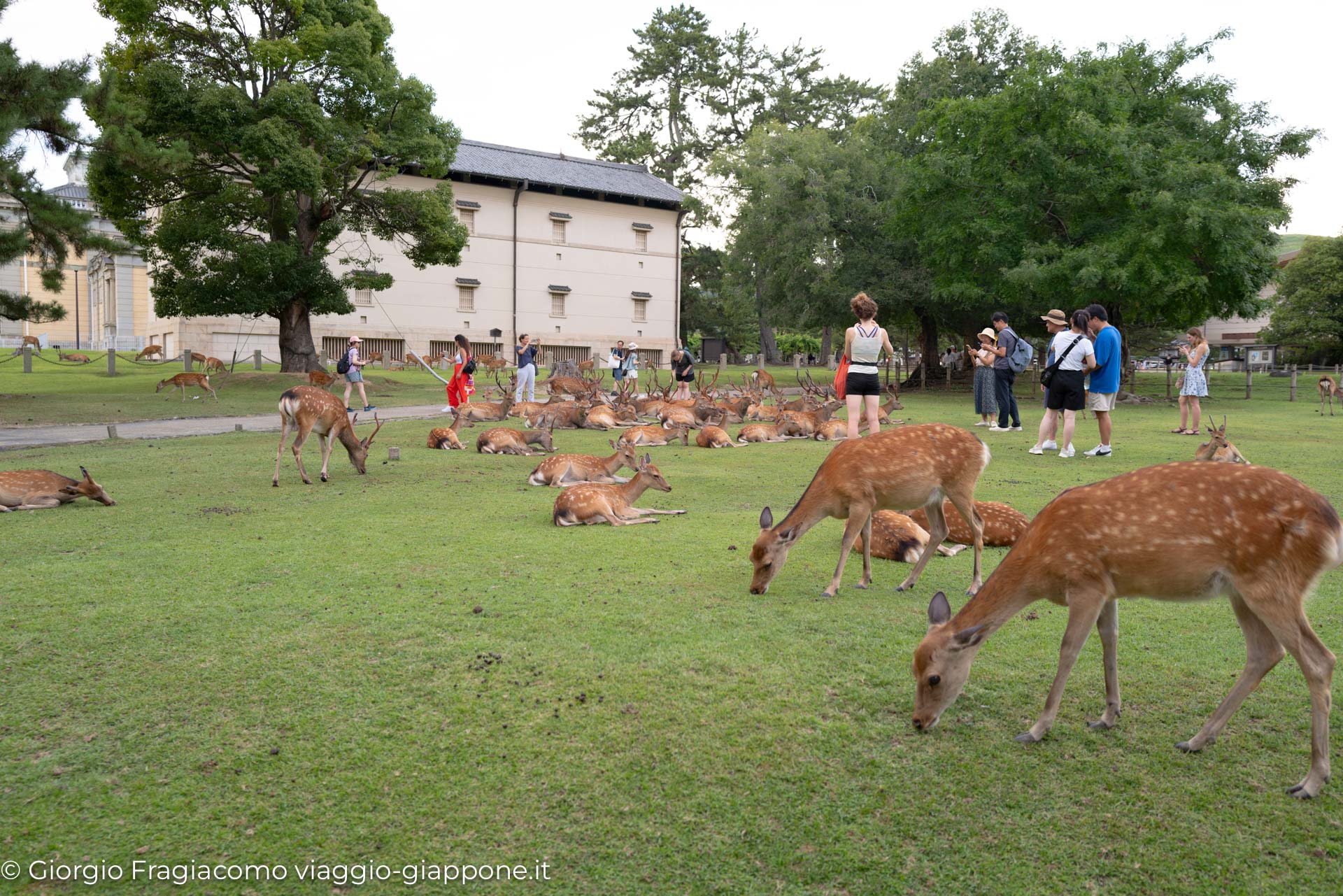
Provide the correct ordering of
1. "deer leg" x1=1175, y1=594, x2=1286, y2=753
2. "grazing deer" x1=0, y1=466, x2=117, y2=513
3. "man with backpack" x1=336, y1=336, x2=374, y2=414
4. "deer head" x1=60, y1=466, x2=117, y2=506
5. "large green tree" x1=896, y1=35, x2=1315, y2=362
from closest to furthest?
"deer leg" x1=1175, y1=594, x2=1286, y2=753 → "grazing deer" x1=0, y1=466, x2=117, y2=513 → "deer head" x1=60, y1=466, x2=117, y2=506 → "man with backpack" x1=336, y1=336, x2=374, y2=414 → "large green tree" x1=896, y1=35, x2=1315, y2=362

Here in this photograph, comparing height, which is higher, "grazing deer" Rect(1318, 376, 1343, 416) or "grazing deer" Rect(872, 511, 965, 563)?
"grazing deer" Rect(1318, 376, 1343, 416)

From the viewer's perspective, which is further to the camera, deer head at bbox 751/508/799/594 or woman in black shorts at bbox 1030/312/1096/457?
woman in black shorts at bbox 1030/312/1096/457

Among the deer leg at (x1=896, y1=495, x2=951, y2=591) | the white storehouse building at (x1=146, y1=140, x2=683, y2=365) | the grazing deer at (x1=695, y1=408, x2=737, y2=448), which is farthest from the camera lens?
the white storehouse building at (x1=146, y1=140, x2=683, y2=365)

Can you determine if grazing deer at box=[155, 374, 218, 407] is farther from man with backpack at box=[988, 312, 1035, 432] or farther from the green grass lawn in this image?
man with backpack at box=[988, 312, 1035, 432]

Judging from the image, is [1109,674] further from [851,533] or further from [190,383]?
[190,383]

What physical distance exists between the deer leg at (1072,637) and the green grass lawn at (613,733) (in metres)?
0.12

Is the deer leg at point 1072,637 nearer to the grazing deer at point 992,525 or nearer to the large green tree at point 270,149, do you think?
the grazing deer at point 992,525

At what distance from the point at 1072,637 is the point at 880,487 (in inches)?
89.7

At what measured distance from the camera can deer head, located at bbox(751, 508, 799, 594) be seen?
5895 mm

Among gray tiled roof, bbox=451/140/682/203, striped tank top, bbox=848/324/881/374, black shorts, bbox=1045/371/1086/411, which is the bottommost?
black shorts, bbox=1045/371/1086/411

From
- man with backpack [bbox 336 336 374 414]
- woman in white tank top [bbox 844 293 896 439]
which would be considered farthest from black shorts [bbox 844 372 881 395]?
man with backpack [bbox 336 336 374 414]

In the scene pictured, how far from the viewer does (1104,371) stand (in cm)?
1253

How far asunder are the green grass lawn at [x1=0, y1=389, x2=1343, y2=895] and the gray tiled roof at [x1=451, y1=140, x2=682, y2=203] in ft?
132

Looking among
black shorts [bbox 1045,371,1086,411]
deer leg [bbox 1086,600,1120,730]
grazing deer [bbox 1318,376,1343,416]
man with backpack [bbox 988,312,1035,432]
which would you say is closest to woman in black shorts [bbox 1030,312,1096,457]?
black shorts [bbox 1045,371,1086,411]
